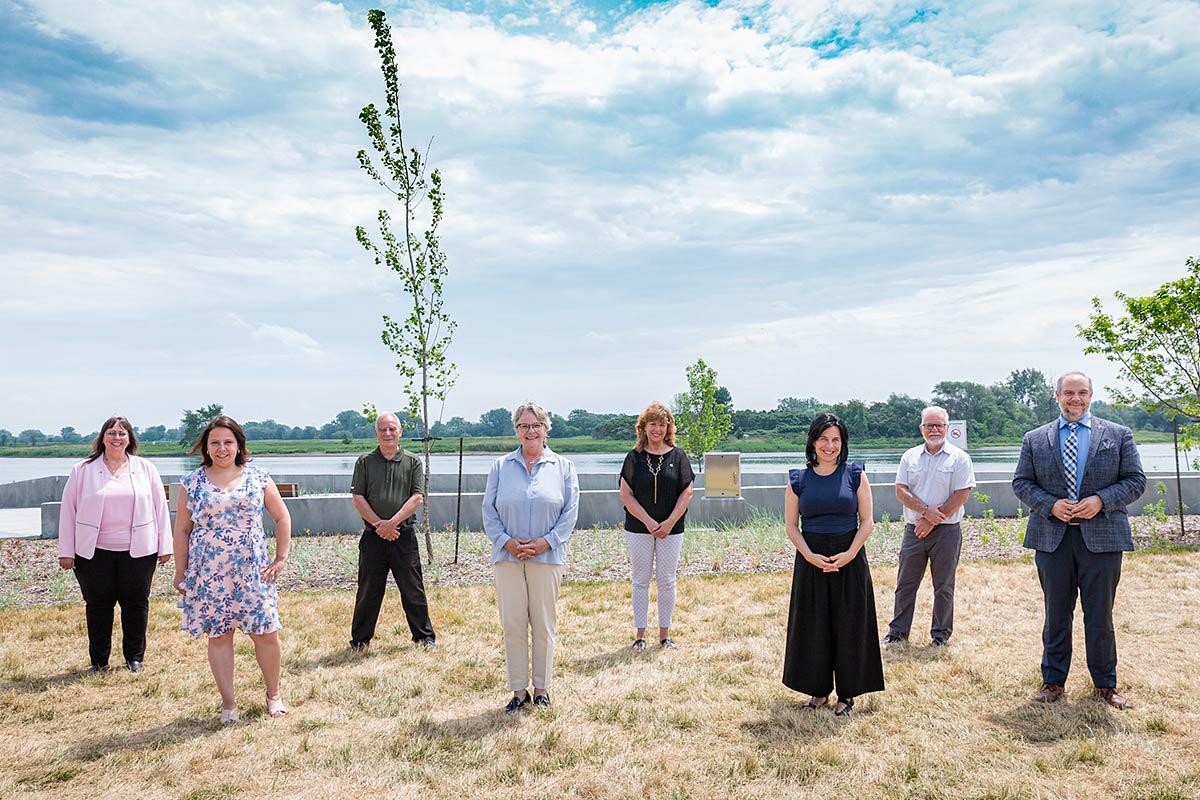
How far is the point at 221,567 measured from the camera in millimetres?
4820

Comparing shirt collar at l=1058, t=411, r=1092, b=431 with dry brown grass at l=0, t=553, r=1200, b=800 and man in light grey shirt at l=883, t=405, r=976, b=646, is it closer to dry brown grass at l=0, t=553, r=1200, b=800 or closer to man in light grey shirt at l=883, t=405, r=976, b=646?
man in light grey shirt at l=883, t=405, r=976, b=646

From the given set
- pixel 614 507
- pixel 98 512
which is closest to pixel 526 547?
pixel 98 512

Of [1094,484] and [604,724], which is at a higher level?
[1094,484]

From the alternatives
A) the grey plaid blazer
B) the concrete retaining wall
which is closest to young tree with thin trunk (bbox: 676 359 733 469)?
the concrete retaining wall

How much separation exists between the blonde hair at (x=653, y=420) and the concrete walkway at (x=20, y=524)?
35.1ft

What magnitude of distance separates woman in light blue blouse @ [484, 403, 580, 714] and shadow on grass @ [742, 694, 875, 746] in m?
1.29

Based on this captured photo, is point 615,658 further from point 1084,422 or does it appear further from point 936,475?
point 1084,422

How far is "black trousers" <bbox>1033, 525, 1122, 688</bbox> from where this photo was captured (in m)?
4.91

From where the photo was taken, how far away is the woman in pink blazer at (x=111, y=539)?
5863 millimetres

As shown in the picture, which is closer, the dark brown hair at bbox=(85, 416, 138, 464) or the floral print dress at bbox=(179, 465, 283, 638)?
the floral print dress at bbox=(179, 465, 283, 638)

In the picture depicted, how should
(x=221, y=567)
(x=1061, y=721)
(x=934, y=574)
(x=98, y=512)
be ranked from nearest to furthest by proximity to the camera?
(x=1061, y=721) → (x=221, y=567) → (x=98, y=512) → (x=934, y=574)

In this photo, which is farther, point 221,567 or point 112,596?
point 112,596

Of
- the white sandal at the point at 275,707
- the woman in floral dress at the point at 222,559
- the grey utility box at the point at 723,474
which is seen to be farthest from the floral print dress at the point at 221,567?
the grey utility box at the point at 723,474

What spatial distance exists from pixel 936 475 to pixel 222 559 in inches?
193
